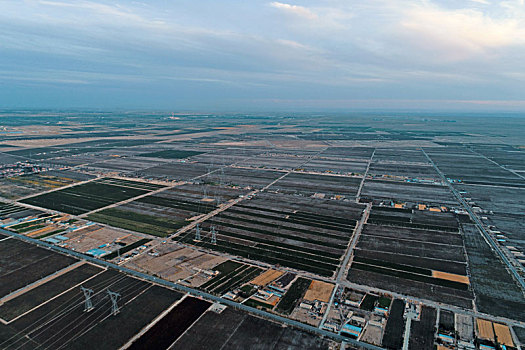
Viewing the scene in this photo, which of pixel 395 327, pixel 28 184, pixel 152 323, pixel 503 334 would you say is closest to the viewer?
pixel 503 334

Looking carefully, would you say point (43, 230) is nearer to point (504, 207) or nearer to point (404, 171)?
Answer: point (504, 207)

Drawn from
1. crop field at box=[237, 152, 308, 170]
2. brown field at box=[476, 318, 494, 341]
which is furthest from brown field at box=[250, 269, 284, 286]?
crop field at box=[237, 152, 308, 170]

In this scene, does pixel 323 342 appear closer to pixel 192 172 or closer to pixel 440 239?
pixel 440 239

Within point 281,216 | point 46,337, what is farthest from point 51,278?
point 281,216

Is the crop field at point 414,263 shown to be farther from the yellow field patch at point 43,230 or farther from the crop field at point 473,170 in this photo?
the crop field at point 473,170

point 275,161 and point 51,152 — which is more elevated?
point 275,161

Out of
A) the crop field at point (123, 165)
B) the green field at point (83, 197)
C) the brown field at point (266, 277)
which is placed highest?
the crop field at point (123, 165)

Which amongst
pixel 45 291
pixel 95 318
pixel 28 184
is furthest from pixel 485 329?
pixel 28 184

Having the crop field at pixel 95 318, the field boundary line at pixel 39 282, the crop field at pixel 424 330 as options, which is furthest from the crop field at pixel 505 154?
the field boundary line at pixel 39 282
